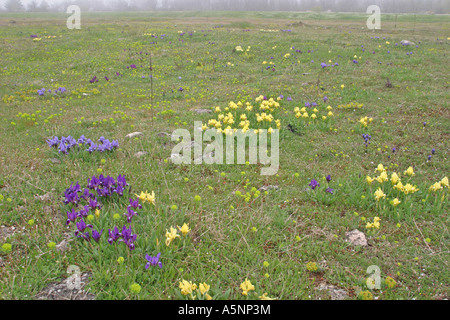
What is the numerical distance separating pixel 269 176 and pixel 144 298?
3.74m

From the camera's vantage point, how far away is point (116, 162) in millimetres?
6559

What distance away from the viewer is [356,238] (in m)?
4.50

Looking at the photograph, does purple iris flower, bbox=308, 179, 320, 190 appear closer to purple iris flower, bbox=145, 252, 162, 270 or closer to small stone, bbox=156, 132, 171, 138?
purple iris flower, bbox=145, 252, 162, 270

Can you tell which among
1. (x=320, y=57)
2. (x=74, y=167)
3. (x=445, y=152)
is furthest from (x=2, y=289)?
(x=320, y=57)

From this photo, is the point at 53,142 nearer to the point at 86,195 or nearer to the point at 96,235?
the point at 86,195

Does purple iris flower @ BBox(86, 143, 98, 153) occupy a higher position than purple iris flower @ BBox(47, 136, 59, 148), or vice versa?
purple iris flower @ BBox(47, 136, 59, 148)

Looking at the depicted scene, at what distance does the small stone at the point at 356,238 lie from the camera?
174 inches

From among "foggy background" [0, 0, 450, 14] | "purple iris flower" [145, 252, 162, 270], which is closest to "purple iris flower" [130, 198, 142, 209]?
"purple iris flower" [145, 252, 162, 270]

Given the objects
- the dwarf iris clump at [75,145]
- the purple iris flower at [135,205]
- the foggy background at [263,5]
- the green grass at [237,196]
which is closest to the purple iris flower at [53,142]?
the dwarf iris clump at [75,145]

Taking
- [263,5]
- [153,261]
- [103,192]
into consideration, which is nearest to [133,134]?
[103,192]

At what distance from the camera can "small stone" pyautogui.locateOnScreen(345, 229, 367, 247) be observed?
441 centimetres

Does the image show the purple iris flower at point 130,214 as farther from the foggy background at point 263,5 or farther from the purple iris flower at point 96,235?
the foggy background at point 263,5

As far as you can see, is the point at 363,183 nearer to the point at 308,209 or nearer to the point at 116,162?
the point at 308,209
